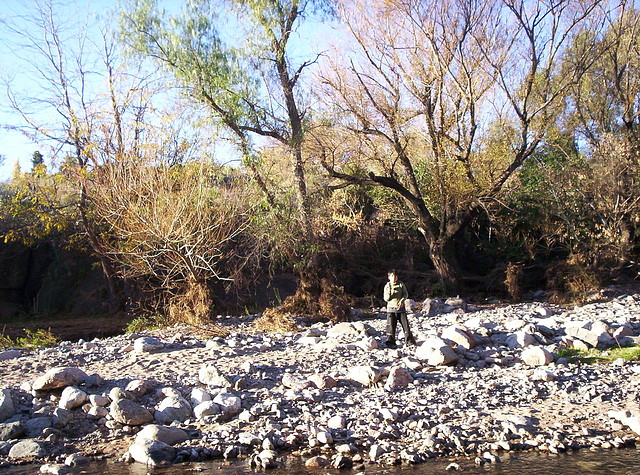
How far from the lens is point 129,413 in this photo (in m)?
7.38

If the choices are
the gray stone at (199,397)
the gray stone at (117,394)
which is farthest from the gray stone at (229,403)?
the gray stone at (117,394)

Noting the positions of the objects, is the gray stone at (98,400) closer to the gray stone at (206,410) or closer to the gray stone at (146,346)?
the gray stone at (206,410)

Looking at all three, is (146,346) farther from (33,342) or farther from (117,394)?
(33,342)

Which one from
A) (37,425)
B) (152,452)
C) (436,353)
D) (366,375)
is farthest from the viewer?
(436,353)

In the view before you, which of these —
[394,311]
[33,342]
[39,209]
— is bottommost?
[33,342]

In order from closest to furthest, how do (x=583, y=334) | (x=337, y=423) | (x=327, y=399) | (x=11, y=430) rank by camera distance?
(x=337, y=423) < (x=11, y=430) < (x=327, y=399) < (x=583, y=334)

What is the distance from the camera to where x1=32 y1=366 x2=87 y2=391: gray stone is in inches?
319

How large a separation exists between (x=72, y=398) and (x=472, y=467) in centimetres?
499

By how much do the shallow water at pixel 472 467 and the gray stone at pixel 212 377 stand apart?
2.13 m

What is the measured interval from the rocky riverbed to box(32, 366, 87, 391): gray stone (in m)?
0.02

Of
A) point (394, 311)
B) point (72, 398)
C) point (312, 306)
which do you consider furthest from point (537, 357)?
point (72, 398)

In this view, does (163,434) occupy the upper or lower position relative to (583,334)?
lower

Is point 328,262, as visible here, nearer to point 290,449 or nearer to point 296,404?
point 296,404

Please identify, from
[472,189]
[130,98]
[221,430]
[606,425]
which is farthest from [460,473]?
[130,98]
